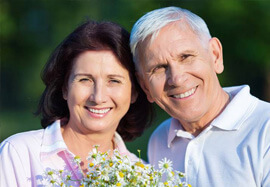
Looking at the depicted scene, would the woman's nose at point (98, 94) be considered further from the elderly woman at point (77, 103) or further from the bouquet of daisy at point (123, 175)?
the bouquet of daisy at point (123, 175)

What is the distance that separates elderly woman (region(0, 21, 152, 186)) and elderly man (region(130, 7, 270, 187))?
213mm

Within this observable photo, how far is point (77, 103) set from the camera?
3859 millimetres

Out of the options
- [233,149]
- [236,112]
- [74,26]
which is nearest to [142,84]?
[236,112]

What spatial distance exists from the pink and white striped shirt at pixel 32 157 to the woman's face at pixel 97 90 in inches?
11.2

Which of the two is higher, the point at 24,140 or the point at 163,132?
the point at 24,140

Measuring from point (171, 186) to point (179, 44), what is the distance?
1.31m

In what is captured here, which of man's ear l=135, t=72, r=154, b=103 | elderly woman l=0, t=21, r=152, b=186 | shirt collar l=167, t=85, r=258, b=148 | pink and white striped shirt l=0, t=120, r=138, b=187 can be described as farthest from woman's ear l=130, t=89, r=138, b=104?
pink and white striped shirt l=0, t=120, r=138, b=187

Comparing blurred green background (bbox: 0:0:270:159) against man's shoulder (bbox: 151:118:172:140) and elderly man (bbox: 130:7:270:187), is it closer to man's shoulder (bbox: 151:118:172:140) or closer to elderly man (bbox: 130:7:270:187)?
man's shoulder (bbox: 151:118:172:140)

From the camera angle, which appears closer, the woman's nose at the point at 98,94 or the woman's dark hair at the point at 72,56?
the woman's nose at the point at 98,94

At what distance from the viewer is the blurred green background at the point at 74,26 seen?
682 inches

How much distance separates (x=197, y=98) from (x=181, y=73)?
27 cm

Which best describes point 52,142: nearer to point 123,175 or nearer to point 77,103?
point 77,103

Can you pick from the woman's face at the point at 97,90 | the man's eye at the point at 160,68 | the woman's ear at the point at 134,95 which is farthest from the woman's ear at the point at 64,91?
the man's eye at the point at 160,68

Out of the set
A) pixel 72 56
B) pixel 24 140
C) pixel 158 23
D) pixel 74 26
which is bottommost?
pixel 74 26
